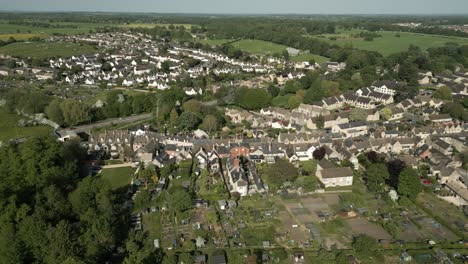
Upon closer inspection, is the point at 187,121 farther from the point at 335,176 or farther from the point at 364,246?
the point at 364,246

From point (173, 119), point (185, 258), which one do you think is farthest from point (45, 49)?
point (185, 258)

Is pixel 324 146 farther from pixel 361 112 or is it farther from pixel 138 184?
pixel 138 184

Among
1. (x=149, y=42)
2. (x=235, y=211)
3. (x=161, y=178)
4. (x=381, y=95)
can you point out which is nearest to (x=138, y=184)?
(x=161, y=178)

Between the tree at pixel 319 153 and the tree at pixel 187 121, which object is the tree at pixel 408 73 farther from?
the tree at pixel 187 121

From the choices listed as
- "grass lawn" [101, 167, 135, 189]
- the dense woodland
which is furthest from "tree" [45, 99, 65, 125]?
"grass lawn" [101, 167, 135, 189]

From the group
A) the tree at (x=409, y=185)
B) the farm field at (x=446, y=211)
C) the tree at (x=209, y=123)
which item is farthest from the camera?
the tree at (x=209, y=123)

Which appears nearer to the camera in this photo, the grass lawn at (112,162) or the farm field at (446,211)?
the farm field at (446,211)

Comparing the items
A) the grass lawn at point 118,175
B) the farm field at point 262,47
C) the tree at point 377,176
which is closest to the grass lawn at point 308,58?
the farm field at point 262,47
